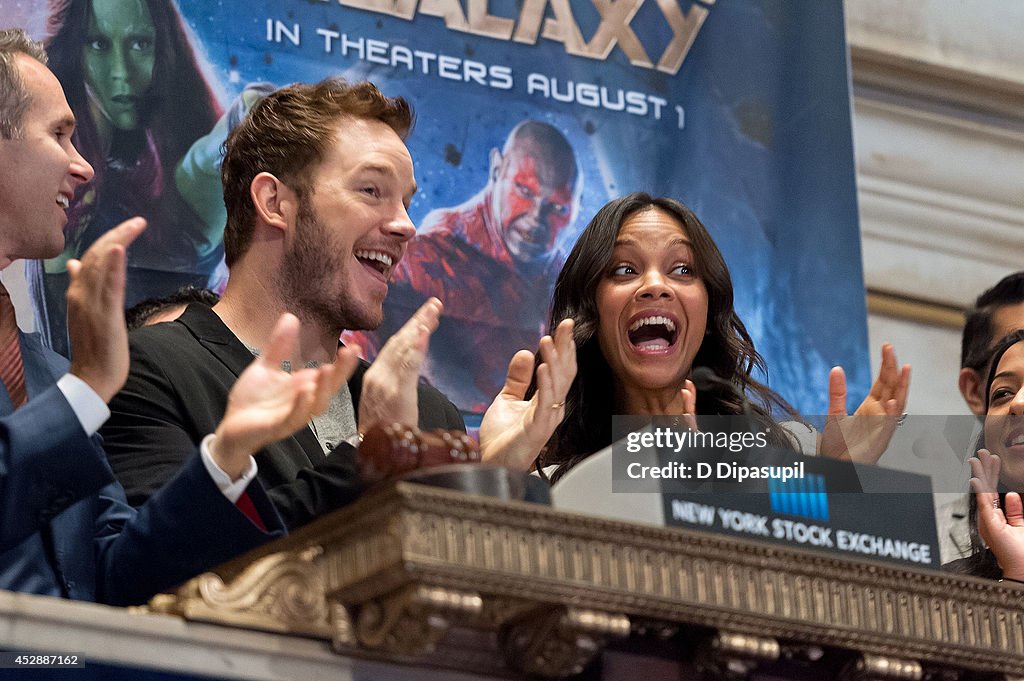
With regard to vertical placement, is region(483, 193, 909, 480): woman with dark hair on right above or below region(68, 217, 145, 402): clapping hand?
above

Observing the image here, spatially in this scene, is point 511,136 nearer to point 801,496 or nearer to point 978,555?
point 978,555

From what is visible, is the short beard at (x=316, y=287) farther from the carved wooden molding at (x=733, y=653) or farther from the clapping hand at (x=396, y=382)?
the carved wooden molding at (x=733, y=653)

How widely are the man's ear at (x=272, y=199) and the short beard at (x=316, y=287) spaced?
0.07 m

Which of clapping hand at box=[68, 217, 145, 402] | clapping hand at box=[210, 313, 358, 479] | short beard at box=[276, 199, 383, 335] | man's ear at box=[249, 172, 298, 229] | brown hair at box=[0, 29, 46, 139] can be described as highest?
brown hair at box=[0, 29, 46, 139]

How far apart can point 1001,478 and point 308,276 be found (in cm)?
A: 135

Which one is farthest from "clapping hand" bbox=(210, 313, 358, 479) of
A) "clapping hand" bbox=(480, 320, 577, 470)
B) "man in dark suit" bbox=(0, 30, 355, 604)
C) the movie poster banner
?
the movie poster banner

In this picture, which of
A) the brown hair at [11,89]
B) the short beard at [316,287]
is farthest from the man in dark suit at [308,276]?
the brown hair at [11,89]

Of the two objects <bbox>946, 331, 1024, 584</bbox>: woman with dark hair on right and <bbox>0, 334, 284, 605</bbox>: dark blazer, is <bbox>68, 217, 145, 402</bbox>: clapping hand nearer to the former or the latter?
<bbox>0, 334, 284, 605</bbox>: dark blazer

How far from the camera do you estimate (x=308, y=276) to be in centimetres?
320

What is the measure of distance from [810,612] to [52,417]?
3.08ft

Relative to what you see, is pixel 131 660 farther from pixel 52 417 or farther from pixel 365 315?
pixel 365 315

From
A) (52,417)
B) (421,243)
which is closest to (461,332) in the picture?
(421,243)

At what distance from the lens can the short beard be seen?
319 centimetres

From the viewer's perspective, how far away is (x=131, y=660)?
1.94 m
